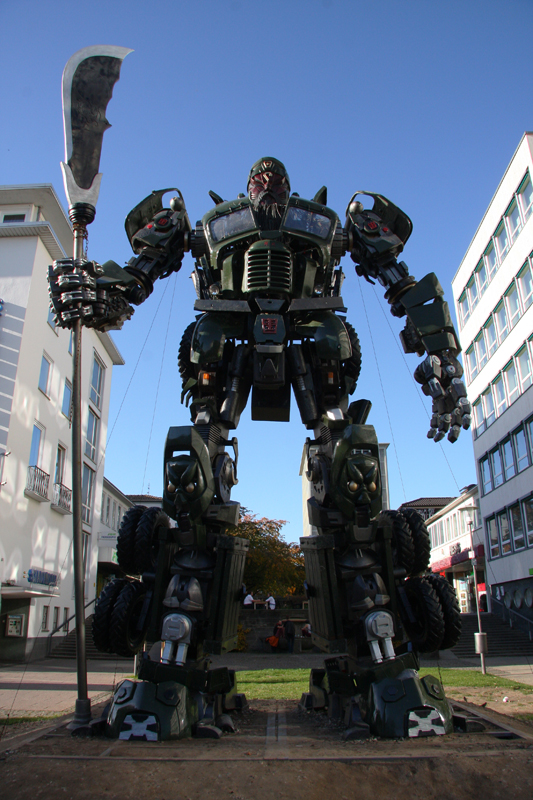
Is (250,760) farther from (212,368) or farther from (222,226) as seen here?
(222,226)

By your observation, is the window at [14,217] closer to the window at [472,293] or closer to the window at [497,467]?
the window at [472,293]

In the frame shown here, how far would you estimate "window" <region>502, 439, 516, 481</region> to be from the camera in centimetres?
2156

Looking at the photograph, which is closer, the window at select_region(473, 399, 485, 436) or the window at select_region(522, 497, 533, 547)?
the window at select_region(522, 497, 533, 547)

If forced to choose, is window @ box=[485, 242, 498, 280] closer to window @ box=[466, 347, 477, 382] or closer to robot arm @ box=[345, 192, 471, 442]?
window @ box=[466, 347, 477, 382]

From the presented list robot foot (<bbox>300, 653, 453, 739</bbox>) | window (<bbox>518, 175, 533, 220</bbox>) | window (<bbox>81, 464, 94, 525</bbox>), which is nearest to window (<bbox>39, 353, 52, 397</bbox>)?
window (<bbox>81, 464, 94, 525</bbox>)

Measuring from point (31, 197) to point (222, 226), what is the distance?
1560 centimetres

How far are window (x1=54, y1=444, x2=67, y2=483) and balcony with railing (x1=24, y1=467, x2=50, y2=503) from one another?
4.33 ft

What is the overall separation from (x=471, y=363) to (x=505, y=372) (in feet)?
13.4

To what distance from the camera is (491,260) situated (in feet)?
77.3

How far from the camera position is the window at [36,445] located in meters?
16.7

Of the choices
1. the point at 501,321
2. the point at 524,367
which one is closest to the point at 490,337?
the point at 501,321

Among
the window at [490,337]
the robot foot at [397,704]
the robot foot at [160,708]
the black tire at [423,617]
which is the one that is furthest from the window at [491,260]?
the robot foot at [160,708]

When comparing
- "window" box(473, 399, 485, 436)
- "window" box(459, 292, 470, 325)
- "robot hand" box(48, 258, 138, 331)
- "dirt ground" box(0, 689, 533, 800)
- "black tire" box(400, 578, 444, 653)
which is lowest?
"dirt ground" box(0, 689, 533, 800)

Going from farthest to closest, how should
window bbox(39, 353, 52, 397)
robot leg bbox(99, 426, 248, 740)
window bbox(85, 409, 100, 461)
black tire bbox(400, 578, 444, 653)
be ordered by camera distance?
window bbox(85, 409, 100, 461)
window bbox(39, 353, 52, 397)
black tire bbox(400, 578, 444, 653)
robot leg bbox(99, 426, 248, 740)
